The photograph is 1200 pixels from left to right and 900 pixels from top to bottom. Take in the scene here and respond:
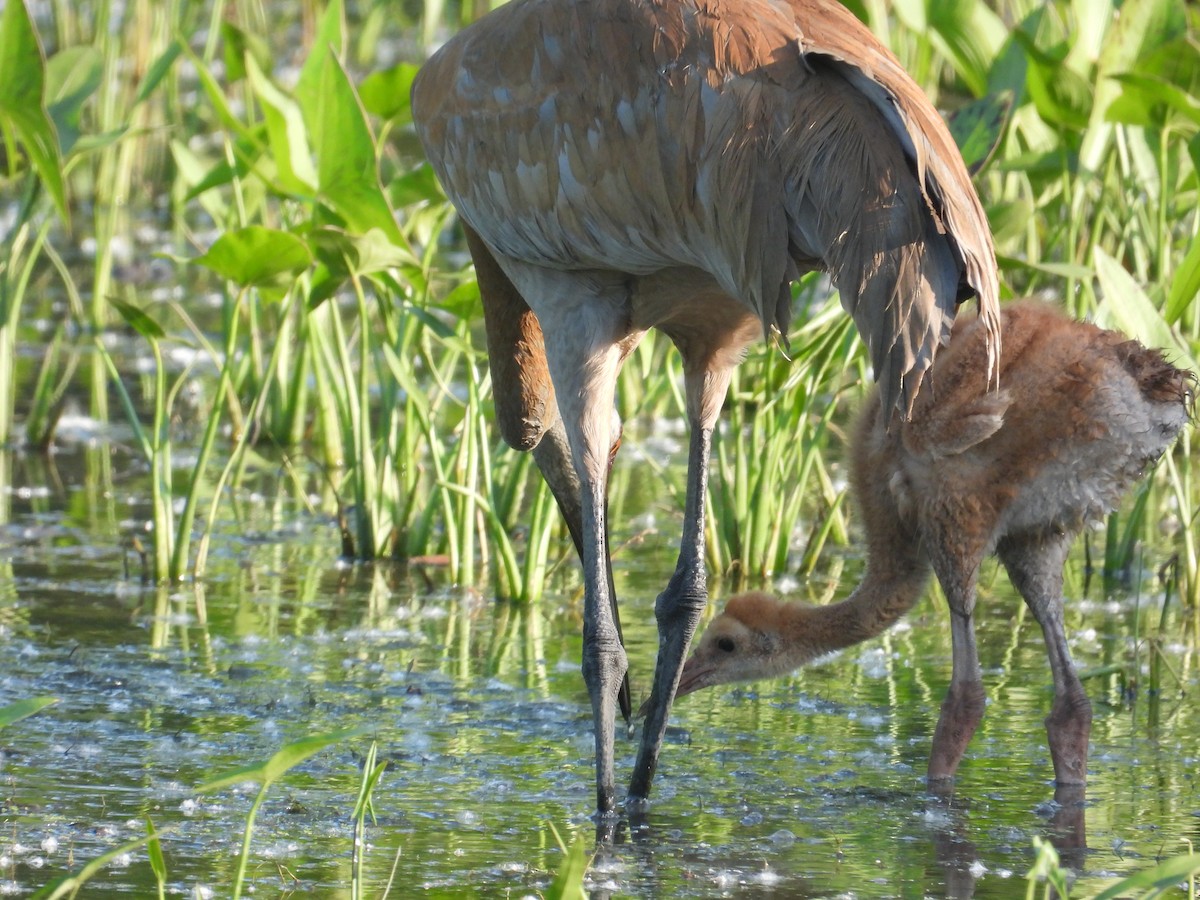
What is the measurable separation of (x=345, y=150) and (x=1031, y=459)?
2.13m

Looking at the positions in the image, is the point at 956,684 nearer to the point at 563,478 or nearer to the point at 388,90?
the point at 563,478

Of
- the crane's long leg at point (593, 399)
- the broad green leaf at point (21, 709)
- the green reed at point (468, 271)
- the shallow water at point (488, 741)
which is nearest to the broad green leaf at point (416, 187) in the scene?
the green reed at point (468, 271)

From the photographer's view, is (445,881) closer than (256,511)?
Yes

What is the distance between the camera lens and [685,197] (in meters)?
4.01

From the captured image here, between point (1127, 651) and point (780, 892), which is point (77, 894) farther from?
point (1127, 651)

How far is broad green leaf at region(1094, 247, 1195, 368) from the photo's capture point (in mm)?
5105

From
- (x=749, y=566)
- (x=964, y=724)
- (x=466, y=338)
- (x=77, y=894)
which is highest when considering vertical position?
(x=466, y=338)

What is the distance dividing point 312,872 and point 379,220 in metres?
2.31

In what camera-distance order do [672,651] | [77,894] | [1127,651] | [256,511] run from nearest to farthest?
[77,894] < [672,651] < [1127,651] < [256,511]

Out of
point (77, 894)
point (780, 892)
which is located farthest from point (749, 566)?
point (77, 894)

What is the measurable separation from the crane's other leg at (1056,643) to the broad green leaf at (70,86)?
335 centimetres

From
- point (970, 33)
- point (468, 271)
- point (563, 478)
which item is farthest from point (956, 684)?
point (970, 33)

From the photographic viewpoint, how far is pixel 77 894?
12.3ft

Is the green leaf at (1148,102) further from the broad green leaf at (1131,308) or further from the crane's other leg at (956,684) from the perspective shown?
the crane's other leg at (956,684)
